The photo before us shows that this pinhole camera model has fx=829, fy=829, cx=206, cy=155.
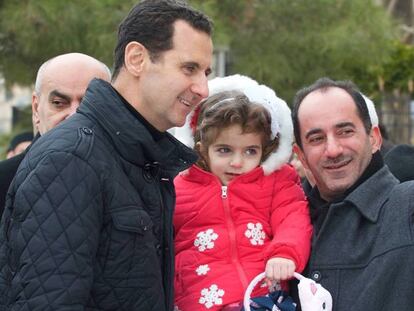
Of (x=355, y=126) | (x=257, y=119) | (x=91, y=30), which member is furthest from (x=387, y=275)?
(x=91, y=30)

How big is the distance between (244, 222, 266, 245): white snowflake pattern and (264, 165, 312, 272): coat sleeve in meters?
0.05

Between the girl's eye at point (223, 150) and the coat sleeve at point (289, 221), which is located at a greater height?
the girl's eye at point (223, 150)

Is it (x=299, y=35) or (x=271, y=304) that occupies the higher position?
(x=299, y=35)

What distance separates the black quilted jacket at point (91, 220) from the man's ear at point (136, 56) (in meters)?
0.11

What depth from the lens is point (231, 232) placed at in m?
3.41

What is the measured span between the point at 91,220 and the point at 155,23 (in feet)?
2.40

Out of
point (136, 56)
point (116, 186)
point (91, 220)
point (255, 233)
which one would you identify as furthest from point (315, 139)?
point (91, 220)

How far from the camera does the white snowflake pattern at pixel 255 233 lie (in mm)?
3402

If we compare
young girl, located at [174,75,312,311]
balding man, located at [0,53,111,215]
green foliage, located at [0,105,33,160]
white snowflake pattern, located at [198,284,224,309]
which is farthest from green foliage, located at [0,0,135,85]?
white snowflake pattern, located at [198,284,224,309]

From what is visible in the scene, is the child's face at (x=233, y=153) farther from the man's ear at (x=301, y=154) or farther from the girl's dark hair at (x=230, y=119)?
the man's ear at (x=301, y=154)

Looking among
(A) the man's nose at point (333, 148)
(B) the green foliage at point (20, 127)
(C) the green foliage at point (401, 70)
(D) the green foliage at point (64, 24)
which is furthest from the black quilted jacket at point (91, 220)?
(C) the green foliage at point (401, 70)

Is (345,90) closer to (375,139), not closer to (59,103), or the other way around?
(375,139)

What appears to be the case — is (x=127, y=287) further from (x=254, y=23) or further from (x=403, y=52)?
(x=403, y=52)

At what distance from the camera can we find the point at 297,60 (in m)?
8.46
